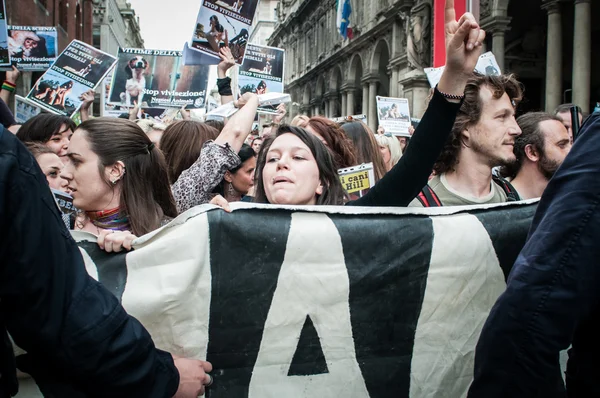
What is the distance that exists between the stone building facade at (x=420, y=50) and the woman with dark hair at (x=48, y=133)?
3.11 metres

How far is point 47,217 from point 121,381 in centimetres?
44

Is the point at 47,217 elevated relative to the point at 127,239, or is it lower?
elevated

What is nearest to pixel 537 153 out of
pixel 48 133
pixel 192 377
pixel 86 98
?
pixel 192 377

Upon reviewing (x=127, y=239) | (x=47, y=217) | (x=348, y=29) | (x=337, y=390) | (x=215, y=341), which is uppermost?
(x=348, y=29)

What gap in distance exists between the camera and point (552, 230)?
132cm

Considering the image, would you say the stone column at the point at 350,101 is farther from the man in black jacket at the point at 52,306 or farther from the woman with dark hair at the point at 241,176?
the man in black jacket at the point at 52,306

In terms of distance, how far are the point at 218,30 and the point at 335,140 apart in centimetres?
310

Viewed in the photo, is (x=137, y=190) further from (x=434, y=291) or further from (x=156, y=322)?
(x=434, y=291)

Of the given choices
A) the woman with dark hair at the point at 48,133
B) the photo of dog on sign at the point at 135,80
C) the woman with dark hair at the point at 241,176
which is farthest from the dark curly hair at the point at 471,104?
the photo of dog on sign at the point at 135,80

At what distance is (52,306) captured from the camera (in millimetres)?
1325

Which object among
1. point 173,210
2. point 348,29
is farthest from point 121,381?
point 348,29

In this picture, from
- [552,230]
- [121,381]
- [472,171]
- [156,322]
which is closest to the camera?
[552,230]

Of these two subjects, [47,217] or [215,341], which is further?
[215,341]

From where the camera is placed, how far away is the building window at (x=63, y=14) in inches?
1159
